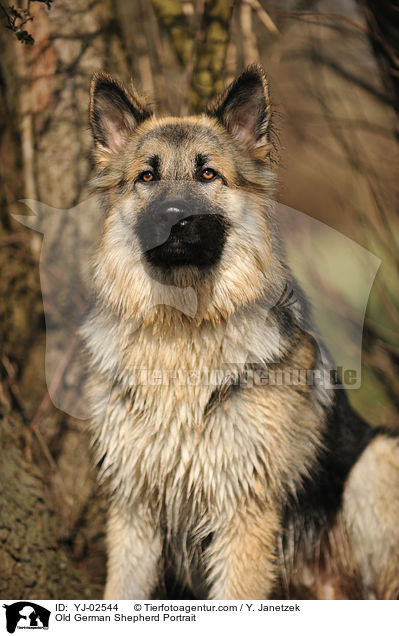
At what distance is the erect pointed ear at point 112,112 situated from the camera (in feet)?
6.54

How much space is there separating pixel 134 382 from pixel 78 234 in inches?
24.9

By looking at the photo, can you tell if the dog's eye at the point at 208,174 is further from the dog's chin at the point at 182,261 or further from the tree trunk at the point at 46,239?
the tree trunk at the point at 46,239

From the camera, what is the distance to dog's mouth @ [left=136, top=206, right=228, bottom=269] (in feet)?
6.09

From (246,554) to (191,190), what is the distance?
1314 millimetres

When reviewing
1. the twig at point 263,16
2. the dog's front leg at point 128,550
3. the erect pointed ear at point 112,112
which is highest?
the twig at point 263,16

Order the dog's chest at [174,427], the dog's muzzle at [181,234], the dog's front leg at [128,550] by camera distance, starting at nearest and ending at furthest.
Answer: the dog's muzzle at [181,234], the dog's chest at [174,427], the dog's front leg at [128,550]

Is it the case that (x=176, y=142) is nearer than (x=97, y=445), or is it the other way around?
(x=176, y=142)

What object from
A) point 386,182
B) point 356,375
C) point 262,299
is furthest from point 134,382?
point 386,182

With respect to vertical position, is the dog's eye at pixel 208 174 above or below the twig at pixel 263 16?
below

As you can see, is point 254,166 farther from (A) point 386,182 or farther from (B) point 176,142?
(A) point 386,182
